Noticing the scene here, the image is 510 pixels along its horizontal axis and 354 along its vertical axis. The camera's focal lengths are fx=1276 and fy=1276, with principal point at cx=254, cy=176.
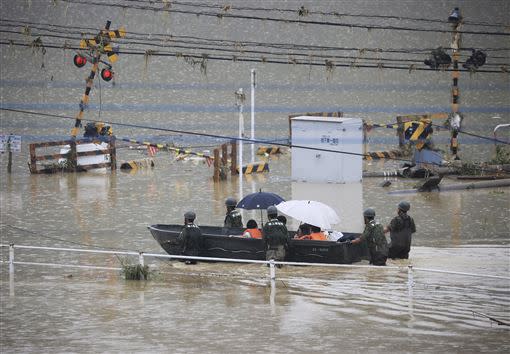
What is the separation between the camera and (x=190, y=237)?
77.4 ft

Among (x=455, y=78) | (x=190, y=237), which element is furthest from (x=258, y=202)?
(x=455, y=78)

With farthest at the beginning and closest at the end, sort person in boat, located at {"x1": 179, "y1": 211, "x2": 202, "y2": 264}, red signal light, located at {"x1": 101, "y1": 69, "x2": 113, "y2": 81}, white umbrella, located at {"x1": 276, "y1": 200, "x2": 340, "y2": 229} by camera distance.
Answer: red signal light, located at {"x1": 101, "y1": 69, "x2": 113, "y2": 81} → person in boat, located at {"x1": 179, "y1": 211, "x2": 202, "y2": 264} → white umbrella, located at {"x1": 276, "y1": 200, "x2": 340, "y2": 229}

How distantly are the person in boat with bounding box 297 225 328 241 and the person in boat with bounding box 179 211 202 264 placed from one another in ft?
6.23

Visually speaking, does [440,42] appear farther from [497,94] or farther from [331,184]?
[331,184]

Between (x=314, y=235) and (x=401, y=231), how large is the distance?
1629 mm

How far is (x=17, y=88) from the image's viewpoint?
88375 millimetres

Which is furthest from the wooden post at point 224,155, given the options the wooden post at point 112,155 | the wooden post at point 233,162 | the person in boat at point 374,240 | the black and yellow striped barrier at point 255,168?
the person in boat at point 374,240

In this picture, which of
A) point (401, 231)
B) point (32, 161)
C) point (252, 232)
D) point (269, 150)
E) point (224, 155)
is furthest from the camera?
point (269, 150)

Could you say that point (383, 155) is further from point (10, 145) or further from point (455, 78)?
point (10, 145)

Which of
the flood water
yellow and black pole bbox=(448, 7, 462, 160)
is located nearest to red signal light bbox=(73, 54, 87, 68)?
the flood water

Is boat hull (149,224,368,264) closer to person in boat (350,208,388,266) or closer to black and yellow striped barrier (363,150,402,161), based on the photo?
person in boat (350,208,388,266)

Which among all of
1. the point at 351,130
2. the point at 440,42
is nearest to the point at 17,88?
the point at 440,42

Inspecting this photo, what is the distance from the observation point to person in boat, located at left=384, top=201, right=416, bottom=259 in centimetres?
2372

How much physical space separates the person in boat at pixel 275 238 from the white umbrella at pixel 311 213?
48 centimetres
